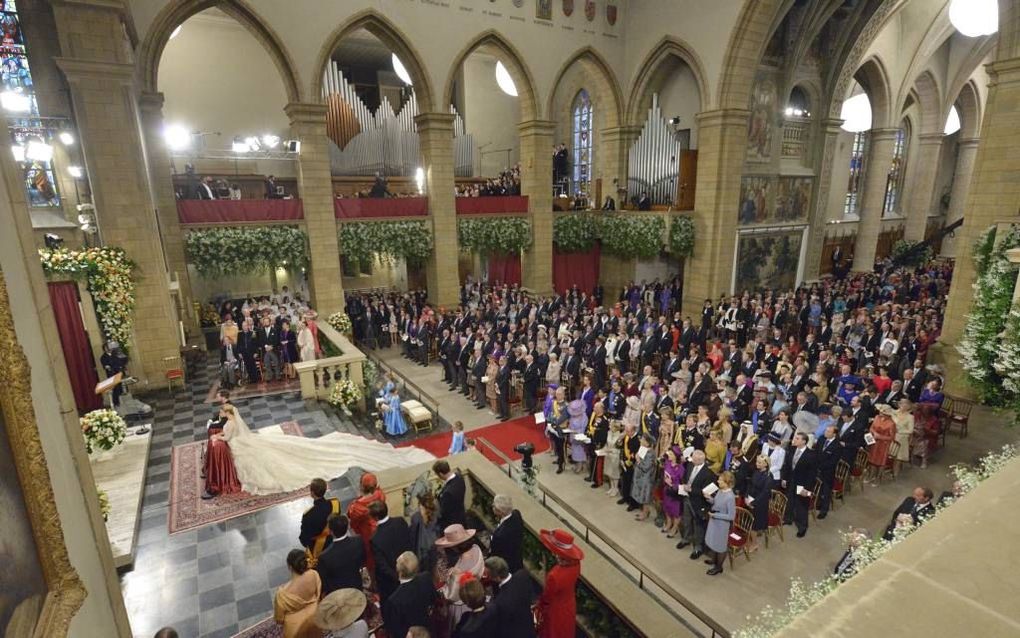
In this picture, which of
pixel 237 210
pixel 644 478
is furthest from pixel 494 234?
pixel 644 478

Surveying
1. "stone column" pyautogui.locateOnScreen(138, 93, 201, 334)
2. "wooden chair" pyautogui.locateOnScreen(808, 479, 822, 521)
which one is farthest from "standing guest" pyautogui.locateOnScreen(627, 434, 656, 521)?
"stone column" pyautogui.locateOnScreen(138, 93, 201, 334)

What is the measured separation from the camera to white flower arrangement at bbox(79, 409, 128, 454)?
7871 millimetres

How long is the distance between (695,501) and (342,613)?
15.6 feet

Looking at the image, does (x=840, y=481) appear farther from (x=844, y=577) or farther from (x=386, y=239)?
(x=386, y=239)

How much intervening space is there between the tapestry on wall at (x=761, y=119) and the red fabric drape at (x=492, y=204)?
27.7 feet

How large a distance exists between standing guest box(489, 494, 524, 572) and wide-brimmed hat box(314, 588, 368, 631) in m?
1.39

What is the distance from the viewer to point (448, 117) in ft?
56.2

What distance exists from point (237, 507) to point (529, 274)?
47.0ft

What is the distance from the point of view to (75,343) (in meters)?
9.91

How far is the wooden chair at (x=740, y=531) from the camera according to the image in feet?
22.3

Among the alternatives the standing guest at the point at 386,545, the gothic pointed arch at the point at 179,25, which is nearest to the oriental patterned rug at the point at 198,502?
the standing guest at the point at 386,545

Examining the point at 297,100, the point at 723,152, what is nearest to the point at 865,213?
the point at 723,152

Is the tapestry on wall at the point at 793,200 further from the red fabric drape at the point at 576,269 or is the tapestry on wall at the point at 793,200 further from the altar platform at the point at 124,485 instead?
the altar platform at the point at 124,485

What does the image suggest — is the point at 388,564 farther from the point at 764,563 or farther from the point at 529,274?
the point at 529,274
